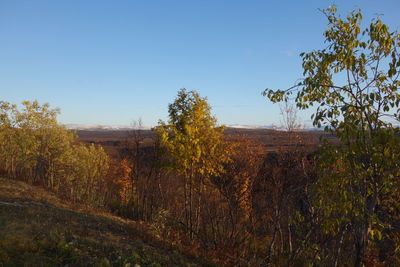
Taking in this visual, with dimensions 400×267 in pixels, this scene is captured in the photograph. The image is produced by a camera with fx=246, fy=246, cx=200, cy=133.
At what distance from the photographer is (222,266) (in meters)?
10.3

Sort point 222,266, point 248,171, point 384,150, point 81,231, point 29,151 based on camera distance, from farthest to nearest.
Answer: point 29,151, point 248,171, point 222,266, point 81,231, point 384,150

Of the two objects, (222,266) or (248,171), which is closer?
(222,266)

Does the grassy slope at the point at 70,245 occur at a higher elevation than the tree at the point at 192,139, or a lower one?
lower

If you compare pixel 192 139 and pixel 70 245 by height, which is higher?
pixel 192 139

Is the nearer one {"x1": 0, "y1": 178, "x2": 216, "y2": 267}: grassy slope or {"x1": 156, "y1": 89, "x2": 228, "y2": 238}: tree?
{"x1": 0, "y1": 178, "x2": 216, "y2": 267}: grassy slope

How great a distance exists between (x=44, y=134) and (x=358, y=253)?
107ft

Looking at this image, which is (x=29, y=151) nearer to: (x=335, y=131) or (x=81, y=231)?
(x=81, y=231)

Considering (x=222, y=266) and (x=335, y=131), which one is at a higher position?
(x=335, y=131)

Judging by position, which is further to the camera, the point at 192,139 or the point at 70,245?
the point at 192,139

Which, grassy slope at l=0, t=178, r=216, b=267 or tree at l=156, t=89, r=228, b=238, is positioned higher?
tree at l=156, t=89, r=228, b=238

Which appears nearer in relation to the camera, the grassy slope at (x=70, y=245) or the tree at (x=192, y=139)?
the grassy slope at (x=70, y=245)

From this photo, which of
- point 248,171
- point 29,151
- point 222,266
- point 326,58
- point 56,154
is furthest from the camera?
point 56,154

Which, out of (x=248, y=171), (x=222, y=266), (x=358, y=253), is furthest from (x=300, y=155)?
(x=358, y=253)

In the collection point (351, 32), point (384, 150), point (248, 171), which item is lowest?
point (248, 171)
